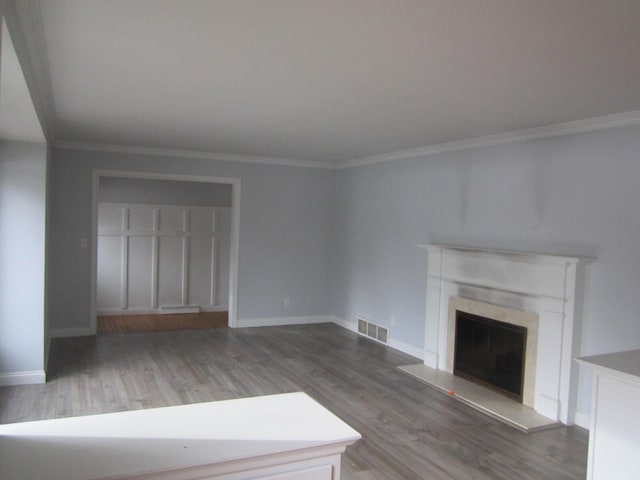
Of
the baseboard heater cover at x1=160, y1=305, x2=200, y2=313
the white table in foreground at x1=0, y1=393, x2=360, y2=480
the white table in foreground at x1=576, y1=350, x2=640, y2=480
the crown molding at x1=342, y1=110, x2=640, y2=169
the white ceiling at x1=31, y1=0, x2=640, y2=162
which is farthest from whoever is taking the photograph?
the baseboard heater cover at x1=160, y1=305, x2=200, y2=313

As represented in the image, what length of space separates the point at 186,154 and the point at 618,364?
5.60 meters

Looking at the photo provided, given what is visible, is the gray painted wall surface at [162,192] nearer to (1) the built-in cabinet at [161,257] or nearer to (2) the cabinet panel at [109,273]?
(1) the built-in cabinet at [161,257]

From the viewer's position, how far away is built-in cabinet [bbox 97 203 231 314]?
7.92m

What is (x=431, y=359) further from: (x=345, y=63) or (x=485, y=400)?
(x=345, y=63)

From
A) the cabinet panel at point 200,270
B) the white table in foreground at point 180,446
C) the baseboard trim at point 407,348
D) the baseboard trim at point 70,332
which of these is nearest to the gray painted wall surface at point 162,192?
the cabinet panel at point 200,270

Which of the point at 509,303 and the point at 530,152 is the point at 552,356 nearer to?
the point at 509,303

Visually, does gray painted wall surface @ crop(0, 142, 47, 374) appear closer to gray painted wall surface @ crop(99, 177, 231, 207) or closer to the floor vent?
gray painted wall surface @ crop(99, 177, 231, 207)

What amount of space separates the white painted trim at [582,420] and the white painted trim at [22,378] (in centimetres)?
457

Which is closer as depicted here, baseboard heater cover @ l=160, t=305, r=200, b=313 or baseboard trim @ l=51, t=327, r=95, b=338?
baseboard trim @ l=51, t=327, r=95, b=338

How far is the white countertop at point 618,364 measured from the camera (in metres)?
2.60

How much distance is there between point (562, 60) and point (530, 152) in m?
2.04

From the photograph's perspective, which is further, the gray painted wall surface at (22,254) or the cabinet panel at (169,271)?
the cabinet panel at (169,271)

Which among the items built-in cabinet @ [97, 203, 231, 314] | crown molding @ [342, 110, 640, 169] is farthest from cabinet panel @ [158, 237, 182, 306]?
crown molding @ [342, 110, 640, 169]

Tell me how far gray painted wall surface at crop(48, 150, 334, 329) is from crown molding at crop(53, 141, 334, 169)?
0.06 meters
